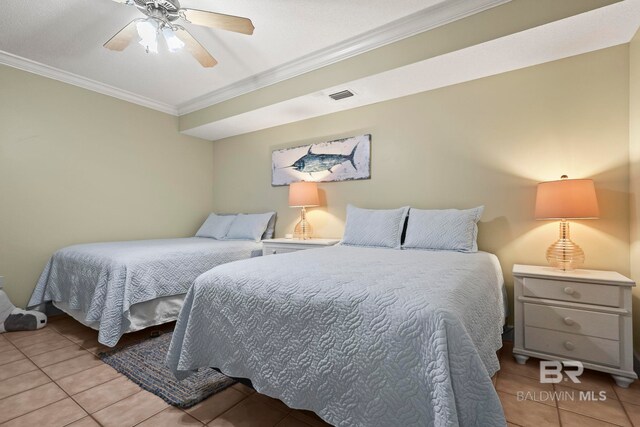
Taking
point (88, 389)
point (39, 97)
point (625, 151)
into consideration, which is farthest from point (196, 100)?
point (625, 151)

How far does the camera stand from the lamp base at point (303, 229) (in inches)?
137

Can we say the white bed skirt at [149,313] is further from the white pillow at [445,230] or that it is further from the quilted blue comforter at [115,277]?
the white pillow at [445,230]

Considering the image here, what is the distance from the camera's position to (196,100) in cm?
380

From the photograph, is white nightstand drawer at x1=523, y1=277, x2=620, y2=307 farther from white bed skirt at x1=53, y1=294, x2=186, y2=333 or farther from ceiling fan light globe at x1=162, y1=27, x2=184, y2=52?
ceiling fan light globe at x1=162, y1=27, x2=184, y2=52

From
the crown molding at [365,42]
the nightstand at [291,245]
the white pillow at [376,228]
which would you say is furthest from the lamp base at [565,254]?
the nightstand at [291,245]

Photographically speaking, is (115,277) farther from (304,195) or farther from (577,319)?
(577,319)

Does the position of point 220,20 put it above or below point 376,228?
above

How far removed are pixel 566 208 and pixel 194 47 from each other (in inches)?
109

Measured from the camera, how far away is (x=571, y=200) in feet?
6.35

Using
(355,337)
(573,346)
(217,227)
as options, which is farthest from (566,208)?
(217,227)

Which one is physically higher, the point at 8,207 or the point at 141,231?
the point at 8,207

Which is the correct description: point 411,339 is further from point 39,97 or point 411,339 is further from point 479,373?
point 39,97

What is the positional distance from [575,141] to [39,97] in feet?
15.5

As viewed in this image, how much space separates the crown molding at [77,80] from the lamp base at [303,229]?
2342 millimetres
